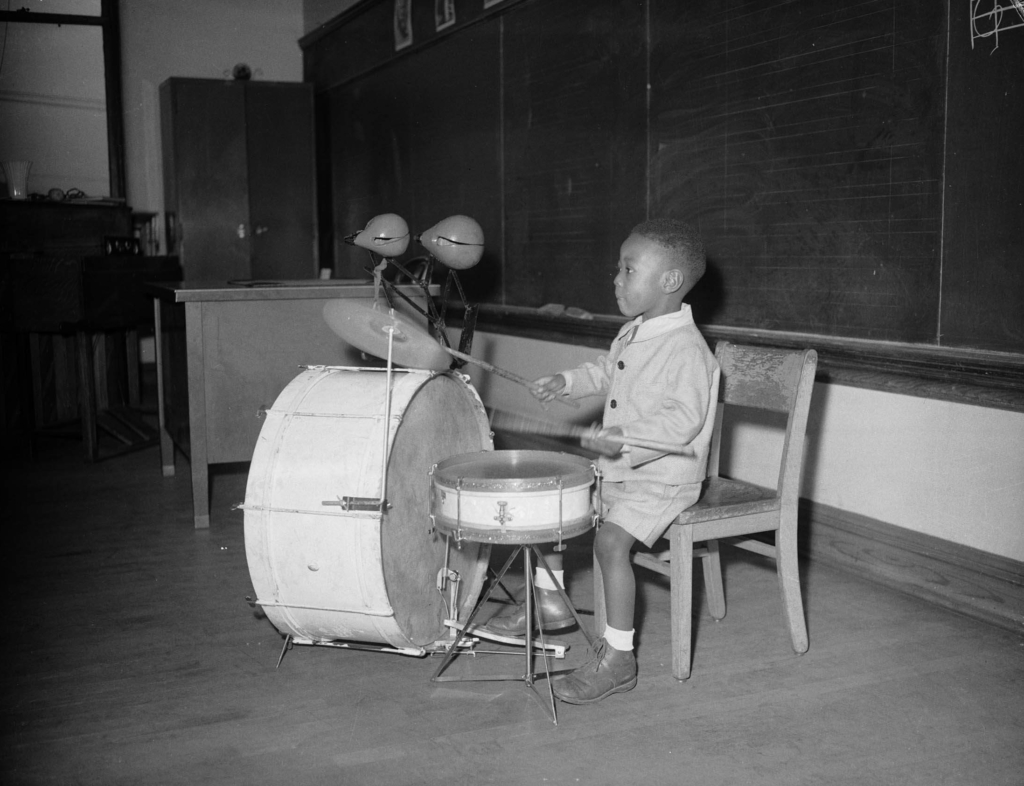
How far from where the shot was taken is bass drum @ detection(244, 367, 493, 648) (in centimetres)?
235

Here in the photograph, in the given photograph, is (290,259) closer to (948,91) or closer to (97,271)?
(97,271)

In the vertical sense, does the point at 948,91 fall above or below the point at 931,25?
below

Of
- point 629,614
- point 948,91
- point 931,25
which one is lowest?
point 629,614

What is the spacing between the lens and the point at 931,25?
286cm

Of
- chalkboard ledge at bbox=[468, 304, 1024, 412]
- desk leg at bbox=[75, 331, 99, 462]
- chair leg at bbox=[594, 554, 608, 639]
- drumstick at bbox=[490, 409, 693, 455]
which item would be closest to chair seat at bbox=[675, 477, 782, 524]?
drumstick at bbox=[490, 409, 693, 455]

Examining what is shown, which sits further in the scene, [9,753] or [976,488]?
[976,488]

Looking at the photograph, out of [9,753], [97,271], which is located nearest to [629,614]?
[9,753]

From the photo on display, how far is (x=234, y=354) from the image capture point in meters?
4.07

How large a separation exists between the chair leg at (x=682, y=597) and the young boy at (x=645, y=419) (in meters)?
0.05

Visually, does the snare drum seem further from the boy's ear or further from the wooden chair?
the boy's ear

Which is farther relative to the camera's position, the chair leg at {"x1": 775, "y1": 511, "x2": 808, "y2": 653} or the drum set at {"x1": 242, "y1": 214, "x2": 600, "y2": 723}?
the chair leg at {"x1": 775, "y1": 511, "x2": 808, "y2": 653}

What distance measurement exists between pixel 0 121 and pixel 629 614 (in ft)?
24.3

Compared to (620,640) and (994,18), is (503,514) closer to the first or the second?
(620,640)

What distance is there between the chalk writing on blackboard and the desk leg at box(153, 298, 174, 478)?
11.5 ft
